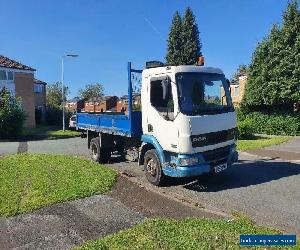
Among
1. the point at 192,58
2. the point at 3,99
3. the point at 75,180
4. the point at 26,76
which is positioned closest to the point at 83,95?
the point at 192,58

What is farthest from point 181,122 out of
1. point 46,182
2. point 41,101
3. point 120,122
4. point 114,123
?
point 41,101

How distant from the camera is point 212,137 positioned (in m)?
9.04

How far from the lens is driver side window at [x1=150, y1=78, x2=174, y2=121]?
28.5 ft

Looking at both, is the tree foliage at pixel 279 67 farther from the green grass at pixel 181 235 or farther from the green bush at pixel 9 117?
→ the green grass at pixel 181 235

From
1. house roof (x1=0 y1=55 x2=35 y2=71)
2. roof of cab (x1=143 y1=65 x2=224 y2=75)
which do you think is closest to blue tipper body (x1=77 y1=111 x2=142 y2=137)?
roof of cab (x1=143 y1=65 x2=224 y2=75)

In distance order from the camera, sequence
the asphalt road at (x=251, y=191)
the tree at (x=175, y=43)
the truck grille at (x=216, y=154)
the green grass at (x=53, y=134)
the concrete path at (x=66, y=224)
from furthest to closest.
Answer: the tree at (x=175, y=43)
the green grass at (x=53, y=134)
the truck grille at (x=216, y=154)
the asphalt road at (x=251, y=191)
the concrete path at (x=66, y=224)

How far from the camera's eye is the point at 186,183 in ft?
33.1

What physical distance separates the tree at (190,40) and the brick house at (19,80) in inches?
1126

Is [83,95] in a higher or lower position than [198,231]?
higher

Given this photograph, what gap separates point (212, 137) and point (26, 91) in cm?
3426

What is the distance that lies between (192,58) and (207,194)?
53635mm

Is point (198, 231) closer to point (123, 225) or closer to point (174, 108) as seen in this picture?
point (123, 225)

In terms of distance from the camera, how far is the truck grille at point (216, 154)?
9.03m

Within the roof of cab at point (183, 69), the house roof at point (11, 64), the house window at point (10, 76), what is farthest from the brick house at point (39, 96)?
the roof of cab at point (183, 69)
